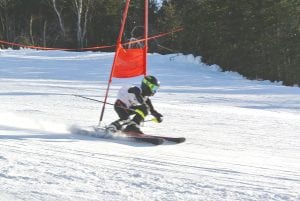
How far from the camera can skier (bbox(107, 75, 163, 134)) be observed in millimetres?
8828

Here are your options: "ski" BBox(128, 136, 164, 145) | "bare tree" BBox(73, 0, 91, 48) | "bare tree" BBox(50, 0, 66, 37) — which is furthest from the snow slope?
"bare tree" BBox(50, 0, 66, 37)

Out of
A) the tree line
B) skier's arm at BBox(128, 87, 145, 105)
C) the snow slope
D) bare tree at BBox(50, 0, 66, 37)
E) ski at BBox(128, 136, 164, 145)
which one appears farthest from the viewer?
bare tree at BBox(50, 0, 66, 37)

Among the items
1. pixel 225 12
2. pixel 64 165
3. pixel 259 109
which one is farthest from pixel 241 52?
pixel 64 165

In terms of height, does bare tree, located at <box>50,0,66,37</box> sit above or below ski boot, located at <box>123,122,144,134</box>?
above

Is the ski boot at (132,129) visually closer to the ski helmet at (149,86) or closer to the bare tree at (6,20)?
the ski helmet at (149,86)

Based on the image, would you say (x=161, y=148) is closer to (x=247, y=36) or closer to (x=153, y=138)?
(x=153, y=138)

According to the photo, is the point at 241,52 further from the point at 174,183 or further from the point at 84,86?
the point at 174,183

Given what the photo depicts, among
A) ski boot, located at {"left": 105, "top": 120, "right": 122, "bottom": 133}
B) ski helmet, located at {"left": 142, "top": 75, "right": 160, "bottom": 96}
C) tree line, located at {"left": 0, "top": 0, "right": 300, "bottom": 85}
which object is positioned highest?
tree line, located at {"left": 0, "top": 0, "right": 300, "bottom": 85}

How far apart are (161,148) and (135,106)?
1138mm

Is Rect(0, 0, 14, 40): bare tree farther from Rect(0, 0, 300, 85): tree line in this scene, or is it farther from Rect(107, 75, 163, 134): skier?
Rect(107, 75, 163, 134): skier

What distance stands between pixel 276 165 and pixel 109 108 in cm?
589

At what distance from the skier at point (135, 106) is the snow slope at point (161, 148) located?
469 millimetres

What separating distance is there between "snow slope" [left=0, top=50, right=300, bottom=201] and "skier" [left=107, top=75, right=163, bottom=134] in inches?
18.5

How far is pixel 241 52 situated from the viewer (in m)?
24.0
